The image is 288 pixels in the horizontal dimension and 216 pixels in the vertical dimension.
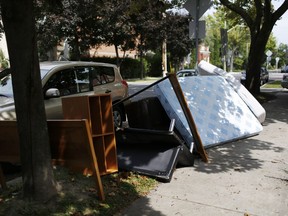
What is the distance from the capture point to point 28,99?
3820mm

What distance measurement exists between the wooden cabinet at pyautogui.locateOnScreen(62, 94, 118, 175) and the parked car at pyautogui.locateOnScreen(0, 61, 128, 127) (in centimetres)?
179

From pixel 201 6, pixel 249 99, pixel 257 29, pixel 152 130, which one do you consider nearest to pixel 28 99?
pixel 152 130

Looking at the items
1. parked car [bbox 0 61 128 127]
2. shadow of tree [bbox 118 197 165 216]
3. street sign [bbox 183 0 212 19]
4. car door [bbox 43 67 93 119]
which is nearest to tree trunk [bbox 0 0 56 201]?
shadow of tree [bbox 118 197 165 216]

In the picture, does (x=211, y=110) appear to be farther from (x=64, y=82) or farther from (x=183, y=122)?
(x=64, y=82)

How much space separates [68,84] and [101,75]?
144 cm

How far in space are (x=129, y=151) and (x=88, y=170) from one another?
144 centimetres

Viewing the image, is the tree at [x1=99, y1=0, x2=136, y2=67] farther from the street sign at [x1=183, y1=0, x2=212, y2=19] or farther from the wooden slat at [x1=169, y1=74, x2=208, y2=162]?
the wooden slat at [x1=169, y1=74, x2=208, y2=162]

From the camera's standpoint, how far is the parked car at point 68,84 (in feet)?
22.8

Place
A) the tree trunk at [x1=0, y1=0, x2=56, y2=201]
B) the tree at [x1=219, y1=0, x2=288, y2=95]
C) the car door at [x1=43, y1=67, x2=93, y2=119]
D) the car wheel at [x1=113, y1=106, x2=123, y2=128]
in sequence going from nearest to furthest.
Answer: the tree trunk at [x1=0, y1=0, x2=56, y2=201] → the car door at [x1=43, y1=67, x2=93, y2=119] → the car wheel at [x1=113, y1=106, x2=123, y2=128] → the tree at [x1=219, y1=0, x2=288, y2=95]

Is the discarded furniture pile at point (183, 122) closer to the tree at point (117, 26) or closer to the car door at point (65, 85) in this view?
the car door at point (65, 85)

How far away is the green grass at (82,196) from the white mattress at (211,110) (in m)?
1.68

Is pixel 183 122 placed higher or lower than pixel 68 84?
lower

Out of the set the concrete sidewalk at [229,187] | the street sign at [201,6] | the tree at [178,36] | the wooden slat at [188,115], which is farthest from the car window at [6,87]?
the tree at [178,36]

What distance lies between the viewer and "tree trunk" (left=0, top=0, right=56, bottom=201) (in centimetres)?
369
